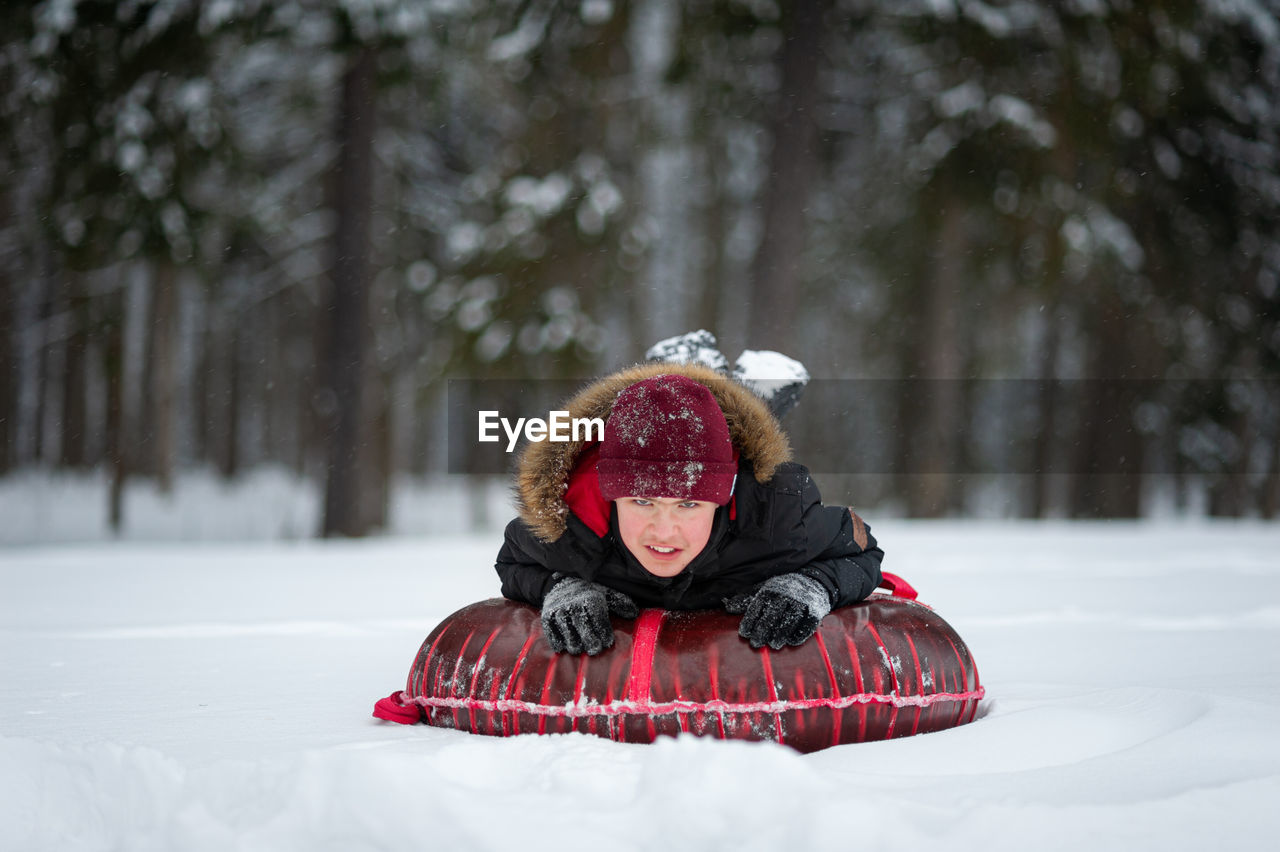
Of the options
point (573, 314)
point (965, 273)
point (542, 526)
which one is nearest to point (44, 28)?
point (573, 314)

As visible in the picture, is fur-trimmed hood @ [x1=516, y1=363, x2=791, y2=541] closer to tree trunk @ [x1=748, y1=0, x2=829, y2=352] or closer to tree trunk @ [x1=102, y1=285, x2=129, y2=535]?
tree trunk @ [x1=748, y1=0, x2=829, y2=352]

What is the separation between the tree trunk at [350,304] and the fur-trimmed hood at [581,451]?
7.59 metres

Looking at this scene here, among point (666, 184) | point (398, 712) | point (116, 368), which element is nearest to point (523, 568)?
point (398, 712)

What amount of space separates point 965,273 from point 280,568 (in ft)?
28.7

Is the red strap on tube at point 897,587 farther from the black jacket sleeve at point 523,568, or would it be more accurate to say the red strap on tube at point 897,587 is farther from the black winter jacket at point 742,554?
the black jacket sleeve at point 523,568

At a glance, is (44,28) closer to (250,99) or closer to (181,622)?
(250,99)

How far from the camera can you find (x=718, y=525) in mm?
2785

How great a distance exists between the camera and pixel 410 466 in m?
26.1

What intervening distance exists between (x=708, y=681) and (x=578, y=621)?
37 centimetres

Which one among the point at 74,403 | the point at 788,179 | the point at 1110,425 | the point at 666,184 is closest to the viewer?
the point at 788,179

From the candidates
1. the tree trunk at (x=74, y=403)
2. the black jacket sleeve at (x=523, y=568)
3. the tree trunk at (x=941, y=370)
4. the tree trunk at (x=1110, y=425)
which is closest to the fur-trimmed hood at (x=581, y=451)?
the black jacket sleeve at (x=523, y=568)

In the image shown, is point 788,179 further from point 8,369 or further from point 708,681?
point 8,369

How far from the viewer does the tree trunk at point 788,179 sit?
9625mm

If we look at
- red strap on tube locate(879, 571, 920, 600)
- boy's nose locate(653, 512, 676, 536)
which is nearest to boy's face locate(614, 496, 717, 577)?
boy's nose locate(653, 512, 676, 536)
